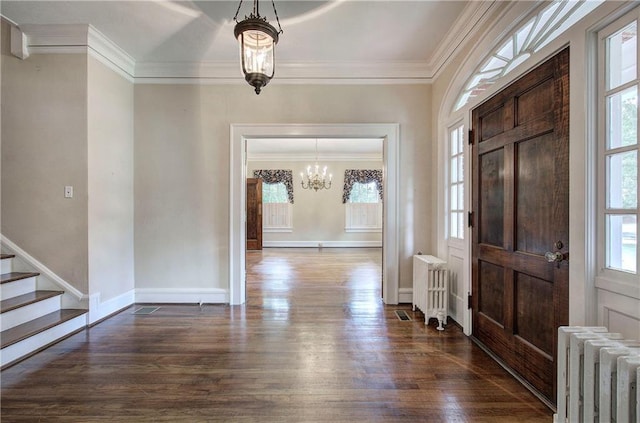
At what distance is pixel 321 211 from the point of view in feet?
29.6

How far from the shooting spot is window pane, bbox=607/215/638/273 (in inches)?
53.0

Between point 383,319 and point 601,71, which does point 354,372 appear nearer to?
point 383,319

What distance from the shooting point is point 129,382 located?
1.98 meters

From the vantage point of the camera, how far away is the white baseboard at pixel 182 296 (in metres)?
3.59

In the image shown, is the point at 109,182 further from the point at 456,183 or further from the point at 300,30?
the point at 456,183

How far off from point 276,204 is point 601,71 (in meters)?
8.17

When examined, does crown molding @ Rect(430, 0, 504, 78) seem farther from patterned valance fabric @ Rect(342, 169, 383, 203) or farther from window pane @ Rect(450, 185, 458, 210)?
patterned valance fabric @ Rect(342, 169, 383, 203)

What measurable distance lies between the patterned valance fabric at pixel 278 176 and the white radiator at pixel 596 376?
7.99 metres

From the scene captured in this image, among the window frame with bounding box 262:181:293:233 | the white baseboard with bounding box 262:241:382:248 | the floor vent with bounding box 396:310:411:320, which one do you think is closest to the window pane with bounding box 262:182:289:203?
the window frame with bounding box 262:181:293:233

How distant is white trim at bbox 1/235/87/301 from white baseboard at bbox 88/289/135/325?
0.41 feet

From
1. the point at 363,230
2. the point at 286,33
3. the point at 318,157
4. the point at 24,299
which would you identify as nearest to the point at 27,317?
the point at 24,299

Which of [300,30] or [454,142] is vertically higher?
[300,30]

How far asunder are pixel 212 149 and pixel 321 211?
5.67 metres

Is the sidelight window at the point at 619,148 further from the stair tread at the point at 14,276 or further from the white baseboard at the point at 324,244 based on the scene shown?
the white baseboard at the point at 324,244
